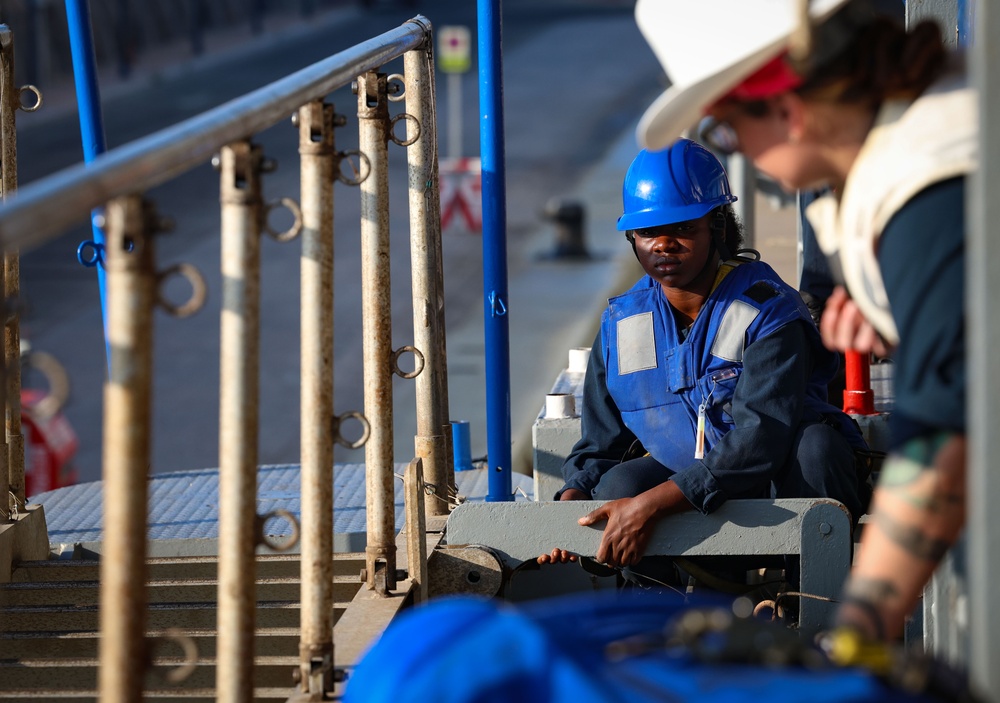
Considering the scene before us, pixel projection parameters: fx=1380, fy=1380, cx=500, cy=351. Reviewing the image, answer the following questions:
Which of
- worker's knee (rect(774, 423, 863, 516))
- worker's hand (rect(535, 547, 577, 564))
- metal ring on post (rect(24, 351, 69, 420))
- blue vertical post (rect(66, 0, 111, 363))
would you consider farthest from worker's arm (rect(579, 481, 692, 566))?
blue vertical post (rect(66, 0, 111, 363))

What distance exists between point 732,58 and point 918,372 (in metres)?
0.49

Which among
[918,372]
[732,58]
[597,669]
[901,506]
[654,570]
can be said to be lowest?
[654,570]

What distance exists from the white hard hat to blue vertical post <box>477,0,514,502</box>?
2.37 m

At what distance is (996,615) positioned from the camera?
1.55 m

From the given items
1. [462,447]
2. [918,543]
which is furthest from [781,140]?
[462,447]

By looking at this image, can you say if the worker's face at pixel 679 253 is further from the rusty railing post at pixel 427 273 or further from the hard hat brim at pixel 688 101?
the hard hat brim at pixel 688 101

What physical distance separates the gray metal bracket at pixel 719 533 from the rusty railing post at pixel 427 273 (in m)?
0.69

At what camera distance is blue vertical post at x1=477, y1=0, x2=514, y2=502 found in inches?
173

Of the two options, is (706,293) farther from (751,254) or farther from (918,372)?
(918,372)

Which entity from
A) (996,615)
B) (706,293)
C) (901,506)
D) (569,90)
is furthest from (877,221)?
(569,90)

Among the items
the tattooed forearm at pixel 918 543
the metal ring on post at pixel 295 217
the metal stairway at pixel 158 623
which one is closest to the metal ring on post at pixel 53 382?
the metal ring on post at pixel 295 217

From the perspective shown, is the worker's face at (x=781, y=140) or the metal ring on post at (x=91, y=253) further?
the metal ring on post at (x=91, y=253)

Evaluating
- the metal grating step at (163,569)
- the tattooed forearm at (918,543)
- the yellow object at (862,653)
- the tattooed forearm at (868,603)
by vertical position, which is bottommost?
the metal grating step at (163,569)

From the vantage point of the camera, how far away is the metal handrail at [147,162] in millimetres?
1674
